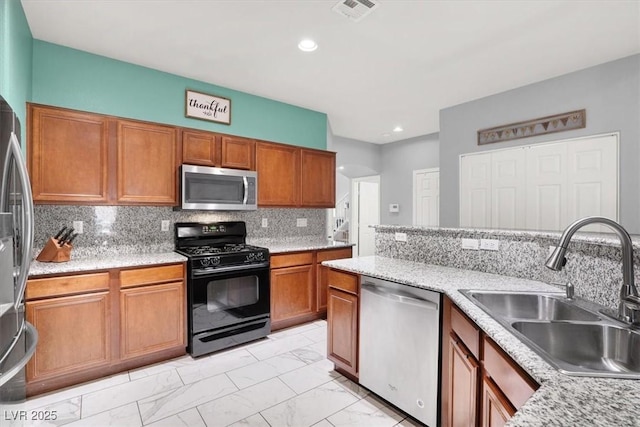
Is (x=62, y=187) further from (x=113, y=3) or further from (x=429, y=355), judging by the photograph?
(x=429, y=355)

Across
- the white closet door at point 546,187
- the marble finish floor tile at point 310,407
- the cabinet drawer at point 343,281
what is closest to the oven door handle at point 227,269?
the cabinet drawer at point 343,281

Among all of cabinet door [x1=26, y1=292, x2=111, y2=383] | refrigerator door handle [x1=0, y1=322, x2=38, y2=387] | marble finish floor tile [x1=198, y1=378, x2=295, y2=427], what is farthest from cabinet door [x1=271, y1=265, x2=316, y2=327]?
refrigerator door handle [x1=0, y1=322, x2=38, y2=387]

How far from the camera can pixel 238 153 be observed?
11.6 feet

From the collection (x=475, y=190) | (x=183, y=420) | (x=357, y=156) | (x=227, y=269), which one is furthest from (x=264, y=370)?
(x=357, y=156)

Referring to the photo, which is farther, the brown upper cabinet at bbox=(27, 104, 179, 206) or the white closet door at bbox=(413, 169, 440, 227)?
the white closet door at bbox=(413, 169, 440, 227)

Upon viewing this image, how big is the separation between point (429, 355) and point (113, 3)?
307cm

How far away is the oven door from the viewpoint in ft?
9.27

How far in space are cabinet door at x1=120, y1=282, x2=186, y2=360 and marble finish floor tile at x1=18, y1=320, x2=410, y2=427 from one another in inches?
7.5

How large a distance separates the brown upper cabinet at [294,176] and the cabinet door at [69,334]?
187cm

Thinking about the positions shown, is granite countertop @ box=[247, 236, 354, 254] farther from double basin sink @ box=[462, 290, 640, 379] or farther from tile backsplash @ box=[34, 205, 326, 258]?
double basin sink @ box=[462, 290, 640, 379]

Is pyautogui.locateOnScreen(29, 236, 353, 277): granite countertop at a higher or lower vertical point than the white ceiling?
lower

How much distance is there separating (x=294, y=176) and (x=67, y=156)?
2.22 meters

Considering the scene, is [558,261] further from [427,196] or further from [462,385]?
[427,196]

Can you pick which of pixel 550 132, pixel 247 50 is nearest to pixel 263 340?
pixel 247 50
